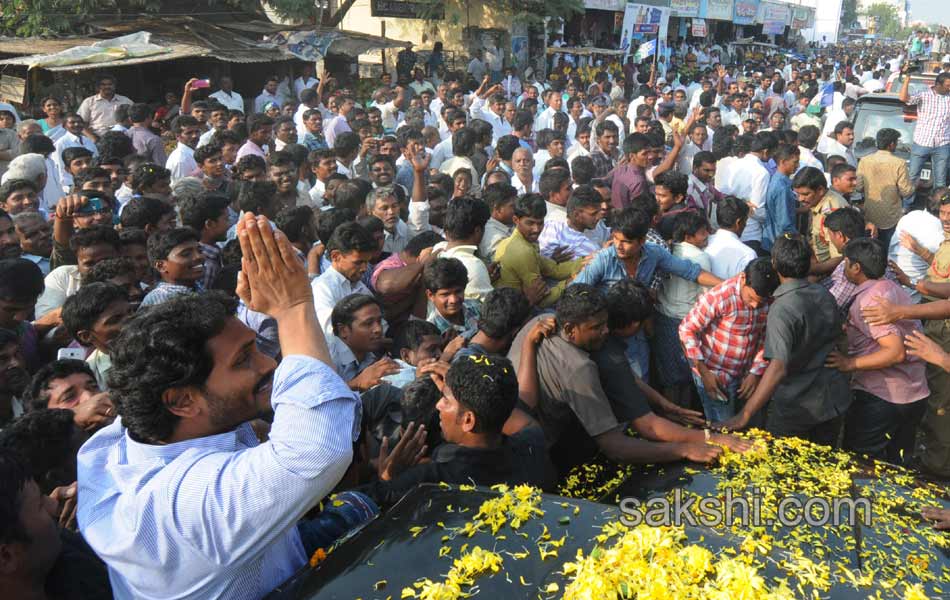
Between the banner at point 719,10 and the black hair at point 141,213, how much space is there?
29.8 meters

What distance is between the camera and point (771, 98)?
16.8 m

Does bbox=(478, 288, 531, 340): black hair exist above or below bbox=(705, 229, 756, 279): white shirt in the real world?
above

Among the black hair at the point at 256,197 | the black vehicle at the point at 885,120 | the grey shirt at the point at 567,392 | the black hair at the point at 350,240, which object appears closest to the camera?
the grey shirt at the point at 567,392

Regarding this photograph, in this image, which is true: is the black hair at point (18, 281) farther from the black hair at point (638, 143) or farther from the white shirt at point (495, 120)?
A: the white shirt at point (495, 120)

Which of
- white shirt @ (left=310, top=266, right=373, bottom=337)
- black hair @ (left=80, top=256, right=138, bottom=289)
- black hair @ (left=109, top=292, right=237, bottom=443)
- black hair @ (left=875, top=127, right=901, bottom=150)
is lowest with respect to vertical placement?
white shirt @ (left=310, top=266, right=373, bottom=337)

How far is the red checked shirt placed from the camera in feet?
15.7

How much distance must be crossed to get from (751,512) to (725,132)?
9.28 metres

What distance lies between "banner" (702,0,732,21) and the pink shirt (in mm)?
29132

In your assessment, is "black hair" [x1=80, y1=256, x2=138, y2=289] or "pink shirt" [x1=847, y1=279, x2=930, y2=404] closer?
"black hair" [x1=80, y1=256, x2=138, y2=289]

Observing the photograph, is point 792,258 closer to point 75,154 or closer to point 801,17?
point 75,154

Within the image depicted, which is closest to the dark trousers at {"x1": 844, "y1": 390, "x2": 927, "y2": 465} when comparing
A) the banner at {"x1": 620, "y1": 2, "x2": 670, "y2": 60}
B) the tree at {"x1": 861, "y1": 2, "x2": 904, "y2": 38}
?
the banner at {"x1": 620, "y1": 2, "x2": 670, "y2": 60}

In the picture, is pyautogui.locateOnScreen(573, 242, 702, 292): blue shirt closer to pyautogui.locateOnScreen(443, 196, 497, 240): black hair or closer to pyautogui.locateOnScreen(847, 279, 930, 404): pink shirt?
pyautogui.locateOnScreen(443, 196, 497, 240): black hair

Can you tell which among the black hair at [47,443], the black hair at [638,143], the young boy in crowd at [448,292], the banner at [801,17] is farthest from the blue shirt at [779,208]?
the banner at [801,17]

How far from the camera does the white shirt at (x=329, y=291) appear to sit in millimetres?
4363
